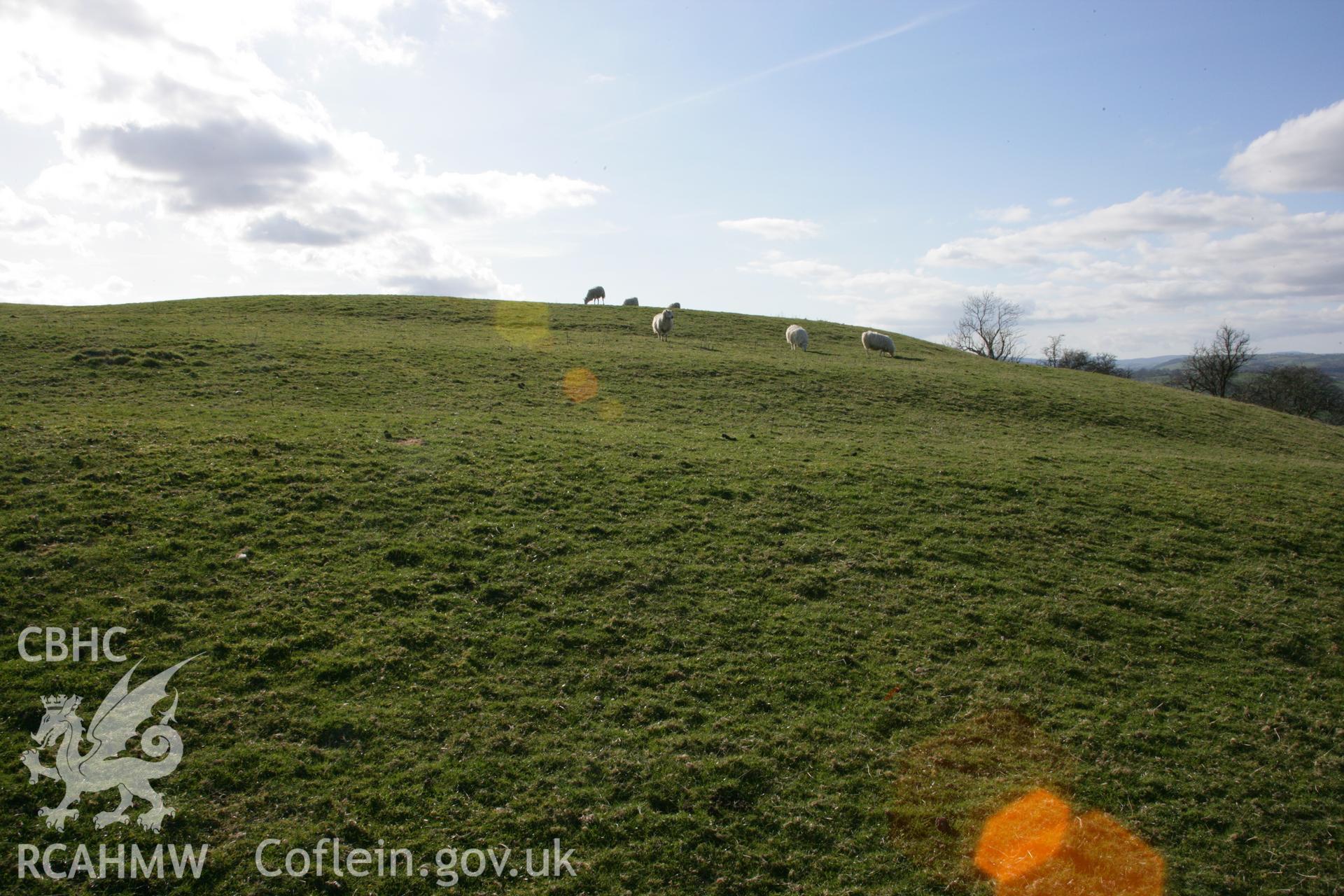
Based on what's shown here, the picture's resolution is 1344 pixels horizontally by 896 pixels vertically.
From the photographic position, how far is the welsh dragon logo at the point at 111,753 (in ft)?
23.4

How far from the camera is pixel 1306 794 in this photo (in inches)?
329

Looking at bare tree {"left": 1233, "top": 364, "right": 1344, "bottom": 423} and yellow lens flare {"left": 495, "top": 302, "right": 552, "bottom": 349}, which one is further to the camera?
bare tree {"left": 1233, "top": 364, "right": 1344, "bottom": 423}

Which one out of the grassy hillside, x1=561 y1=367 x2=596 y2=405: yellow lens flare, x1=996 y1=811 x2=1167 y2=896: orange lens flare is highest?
x1=561 y1=367 x2=596 y2=405: yellow lens flare

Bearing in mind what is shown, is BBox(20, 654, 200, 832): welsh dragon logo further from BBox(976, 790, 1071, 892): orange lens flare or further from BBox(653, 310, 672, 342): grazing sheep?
BBox(653, 310, 672, 342): grazing sheep

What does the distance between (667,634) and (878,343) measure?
34.3 metres

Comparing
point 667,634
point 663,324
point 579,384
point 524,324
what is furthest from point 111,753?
point 524,324

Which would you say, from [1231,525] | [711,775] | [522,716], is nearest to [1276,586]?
[1231,525]

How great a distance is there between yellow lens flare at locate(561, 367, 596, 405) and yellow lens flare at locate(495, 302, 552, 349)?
5.19m

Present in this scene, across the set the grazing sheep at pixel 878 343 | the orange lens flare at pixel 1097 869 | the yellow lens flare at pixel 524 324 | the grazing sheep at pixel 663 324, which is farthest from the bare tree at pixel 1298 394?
the orange lens flare at pixel 1097 869

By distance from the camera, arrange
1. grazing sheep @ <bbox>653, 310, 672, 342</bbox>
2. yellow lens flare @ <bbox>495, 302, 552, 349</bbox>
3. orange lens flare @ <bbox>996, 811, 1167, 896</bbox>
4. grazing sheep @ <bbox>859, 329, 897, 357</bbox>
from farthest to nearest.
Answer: grazing sheep @ <bbox>859, 329, 897, 357</bbox> → grazing sheep @ <bbox>653, 310, 672, 342</bbox> → yellow lens flare @ <bbox>495, 302, 552, 349</bbox> → orange lens flare @ <bbox>996, 811, 1167, 896</bbox>

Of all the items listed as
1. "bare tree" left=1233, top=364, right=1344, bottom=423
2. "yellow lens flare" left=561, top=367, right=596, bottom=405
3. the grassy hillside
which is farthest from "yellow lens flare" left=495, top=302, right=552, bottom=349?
"bare tree" left=1233, top=364, right=1344, bottom=423

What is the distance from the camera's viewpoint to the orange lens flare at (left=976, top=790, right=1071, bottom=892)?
23.4ft

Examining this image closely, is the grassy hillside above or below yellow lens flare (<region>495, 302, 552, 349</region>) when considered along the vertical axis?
below

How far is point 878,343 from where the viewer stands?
136 ft
